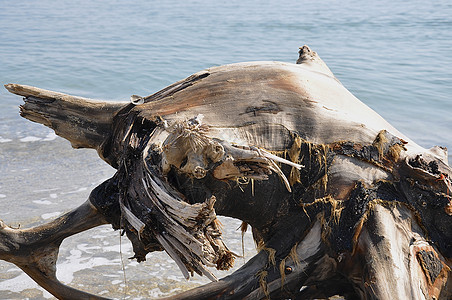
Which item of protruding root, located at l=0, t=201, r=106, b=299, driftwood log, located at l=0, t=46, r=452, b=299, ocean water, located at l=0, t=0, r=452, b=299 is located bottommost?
ocean water, located at l=0, t=0, r=452, b=299

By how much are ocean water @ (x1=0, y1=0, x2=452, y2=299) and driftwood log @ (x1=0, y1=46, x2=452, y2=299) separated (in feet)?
1.14

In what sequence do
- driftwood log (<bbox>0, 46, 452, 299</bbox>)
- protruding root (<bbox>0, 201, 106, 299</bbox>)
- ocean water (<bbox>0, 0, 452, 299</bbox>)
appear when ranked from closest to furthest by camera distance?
driftwood log (<bbox>0, 46, 452, 299</bbox>) < protruding root (<bbox>0, 201, 106, 299</bbox>) < ocean water (<bbox>0, 0, 452, 299</bbox>)

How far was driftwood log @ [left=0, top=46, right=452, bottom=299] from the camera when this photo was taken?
2119mm

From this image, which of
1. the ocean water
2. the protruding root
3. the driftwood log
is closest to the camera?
the driftwood log

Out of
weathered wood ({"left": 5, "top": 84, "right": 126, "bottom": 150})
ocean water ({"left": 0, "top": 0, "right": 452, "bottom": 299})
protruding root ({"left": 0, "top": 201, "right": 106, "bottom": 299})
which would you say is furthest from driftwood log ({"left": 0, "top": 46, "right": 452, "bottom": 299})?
ocean water ({"left": 0, "top": 0, "right": 452, "bottom": 299})

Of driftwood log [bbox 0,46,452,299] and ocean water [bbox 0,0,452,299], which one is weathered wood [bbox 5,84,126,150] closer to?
driftwood log [bbox 0,46,452,299]

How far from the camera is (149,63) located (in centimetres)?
1112

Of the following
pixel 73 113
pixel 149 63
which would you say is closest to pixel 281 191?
pixel 73 113

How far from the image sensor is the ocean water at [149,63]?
12.8 feet

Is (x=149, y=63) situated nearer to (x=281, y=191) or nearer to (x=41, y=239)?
(x=41, y=239)

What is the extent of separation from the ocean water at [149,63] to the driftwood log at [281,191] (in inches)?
13.6

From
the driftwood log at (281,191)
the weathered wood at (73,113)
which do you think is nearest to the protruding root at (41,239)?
the driftwood log at (281,191)

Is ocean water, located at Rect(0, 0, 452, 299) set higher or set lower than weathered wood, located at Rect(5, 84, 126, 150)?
lower

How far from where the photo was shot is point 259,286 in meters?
2.29
